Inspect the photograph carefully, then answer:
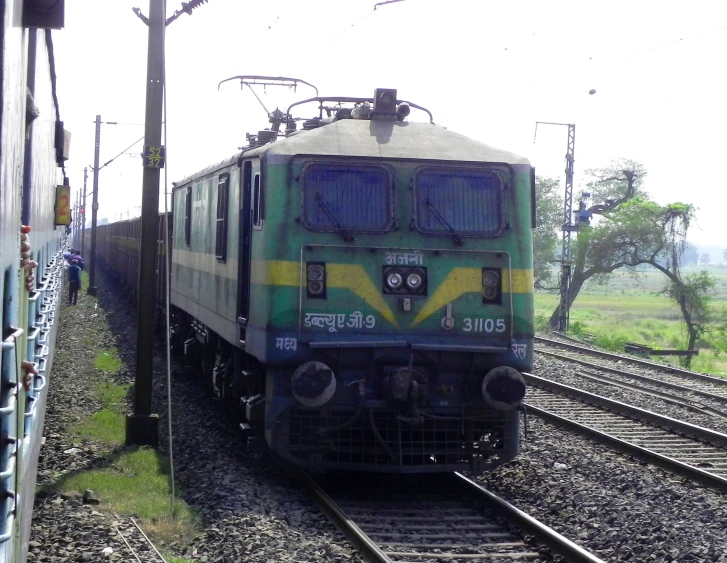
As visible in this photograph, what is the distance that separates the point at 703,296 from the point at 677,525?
3191cm

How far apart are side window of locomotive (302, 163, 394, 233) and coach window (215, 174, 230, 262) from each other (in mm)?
1884

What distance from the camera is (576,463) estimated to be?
928 centimetres

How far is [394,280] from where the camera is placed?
8.14m

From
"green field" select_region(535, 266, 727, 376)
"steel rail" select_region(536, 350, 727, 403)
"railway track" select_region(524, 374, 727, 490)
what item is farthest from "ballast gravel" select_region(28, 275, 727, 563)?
"green field" select_region(535, 266, 727, 376)

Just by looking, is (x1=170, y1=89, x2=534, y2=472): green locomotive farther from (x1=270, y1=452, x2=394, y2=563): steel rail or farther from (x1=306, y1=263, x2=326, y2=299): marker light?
(x1=270, y1=452, x2=394, y2=563): steel rail

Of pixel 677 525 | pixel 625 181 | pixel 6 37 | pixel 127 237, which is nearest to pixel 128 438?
pixel 677 525

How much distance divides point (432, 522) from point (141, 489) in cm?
259

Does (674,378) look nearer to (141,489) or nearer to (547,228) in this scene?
(141,489)

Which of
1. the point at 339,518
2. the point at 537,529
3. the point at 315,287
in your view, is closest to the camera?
the point at 537,529

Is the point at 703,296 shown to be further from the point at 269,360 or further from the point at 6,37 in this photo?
the point at 6,37

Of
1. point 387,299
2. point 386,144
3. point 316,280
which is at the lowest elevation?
point 387,299

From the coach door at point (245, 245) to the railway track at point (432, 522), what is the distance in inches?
57.7

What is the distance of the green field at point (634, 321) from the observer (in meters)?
34.2

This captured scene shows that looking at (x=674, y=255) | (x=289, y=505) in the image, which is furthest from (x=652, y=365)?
(x=674, y=255)
